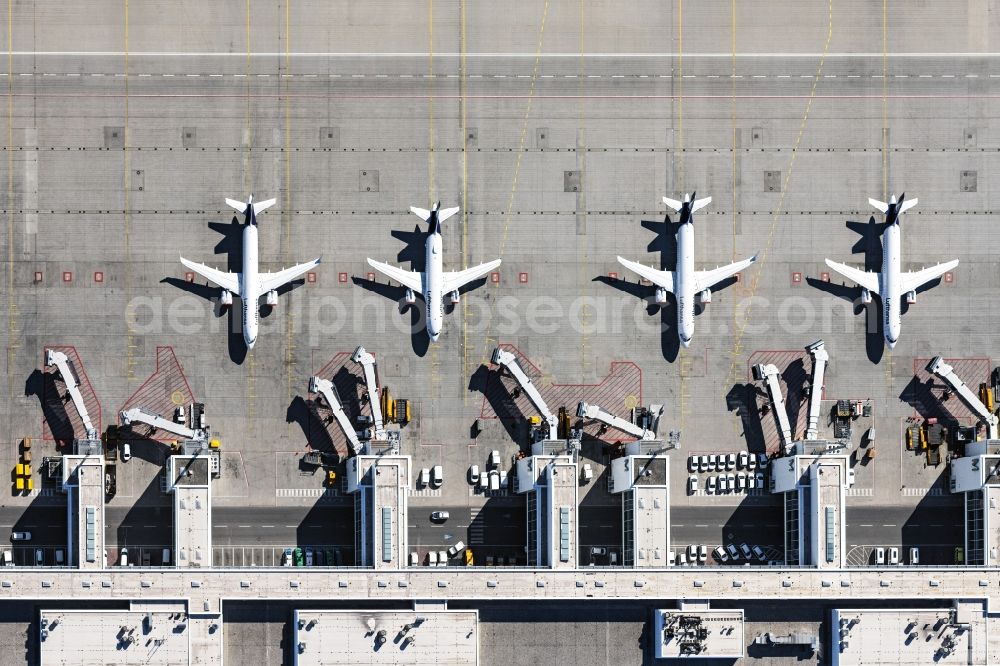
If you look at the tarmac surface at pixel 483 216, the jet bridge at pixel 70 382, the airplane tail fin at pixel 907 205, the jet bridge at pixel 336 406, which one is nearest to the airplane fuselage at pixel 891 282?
the airplane tail fin at pixel 907 205

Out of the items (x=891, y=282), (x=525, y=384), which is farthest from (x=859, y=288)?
(x=525, y=384)

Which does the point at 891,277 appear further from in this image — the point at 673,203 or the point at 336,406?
the point at 336,406

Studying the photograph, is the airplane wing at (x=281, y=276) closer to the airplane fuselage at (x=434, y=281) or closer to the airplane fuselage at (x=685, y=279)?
the airplane fuselage at (x=434, y=281)

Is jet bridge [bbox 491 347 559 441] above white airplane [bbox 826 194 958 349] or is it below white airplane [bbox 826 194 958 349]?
below

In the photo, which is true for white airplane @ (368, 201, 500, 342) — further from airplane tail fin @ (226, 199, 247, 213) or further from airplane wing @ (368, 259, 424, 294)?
airplane tail fin @ (226, 199, 247, 213)

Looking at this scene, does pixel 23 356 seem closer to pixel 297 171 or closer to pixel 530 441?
pixel 297 171

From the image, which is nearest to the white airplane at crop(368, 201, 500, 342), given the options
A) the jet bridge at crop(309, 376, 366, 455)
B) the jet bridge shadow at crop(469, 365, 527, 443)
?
the jet bridge shadow at crop(469, 365, 527, 443)
